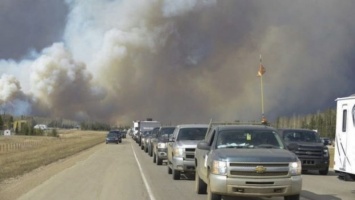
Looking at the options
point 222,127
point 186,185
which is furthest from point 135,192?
point 222,127

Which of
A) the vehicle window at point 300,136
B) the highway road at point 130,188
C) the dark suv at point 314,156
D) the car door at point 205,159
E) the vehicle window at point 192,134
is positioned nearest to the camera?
the car door at point 205,159

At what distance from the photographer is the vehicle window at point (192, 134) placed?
20375 mm

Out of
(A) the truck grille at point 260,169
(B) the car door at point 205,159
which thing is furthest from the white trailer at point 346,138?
(A) the truck grille at point 260,169

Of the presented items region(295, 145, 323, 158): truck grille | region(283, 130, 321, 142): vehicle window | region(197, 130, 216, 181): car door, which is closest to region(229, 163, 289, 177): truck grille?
region(197, 130, 216, 181): car door

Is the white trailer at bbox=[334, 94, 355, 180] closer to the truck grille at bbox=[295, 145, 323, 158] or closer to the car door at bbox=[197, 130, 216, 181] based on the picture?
the truck grille at bbox=[295, 145, 323, 158]

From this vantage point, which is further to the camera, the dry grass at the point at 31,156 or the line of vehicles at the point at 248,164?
the dry grass at the point at 31,156

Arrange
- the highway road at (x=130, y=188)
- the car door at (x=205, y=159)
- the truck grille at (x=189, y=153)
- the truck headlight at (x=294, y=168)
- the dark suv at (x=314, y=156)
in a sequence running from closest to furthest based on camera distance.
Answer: the truck headlight at (x=294, y=168) → the car door at (x=205, y=159) → the highway road at (x=130, y=188) → the truck grille at (x=189, y=153) → the dark suv at (x=314, y=156)

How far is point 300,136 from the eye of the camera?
83.5 ft

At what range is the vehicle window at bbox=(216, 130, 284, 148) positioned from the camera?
39.6 feet

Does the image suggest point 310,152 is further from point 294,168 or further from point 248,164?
point 248,164

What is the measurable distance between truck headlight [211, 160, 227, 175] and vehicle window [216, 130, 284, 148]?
1.02 meters

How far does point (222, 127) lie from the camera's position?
12.7 metres

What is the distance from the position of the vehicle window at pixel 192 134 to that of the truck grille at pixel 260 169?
9456 mm

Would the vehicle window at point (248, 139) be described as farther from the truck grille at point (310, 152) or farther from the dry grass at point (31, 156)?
the truck grille at point (310, 152)
